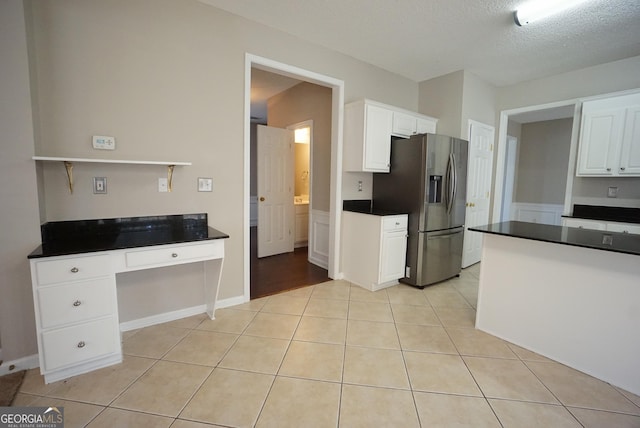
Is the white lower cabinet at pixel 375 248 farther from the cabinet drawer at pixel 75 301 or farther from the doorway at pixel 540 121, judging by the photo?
the cabinet drawer at pixel 75 301

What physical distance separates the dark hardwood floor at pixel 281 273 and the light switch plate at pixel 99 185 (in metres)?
1.66

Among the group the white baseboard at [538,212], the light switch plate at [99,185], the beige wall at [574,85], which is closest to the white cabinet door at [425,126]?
the beige wall at [574,85]

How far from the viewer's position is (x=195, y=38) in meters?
2.40

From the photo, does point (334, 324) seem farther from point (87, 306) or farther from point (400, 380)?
point (87, 306)

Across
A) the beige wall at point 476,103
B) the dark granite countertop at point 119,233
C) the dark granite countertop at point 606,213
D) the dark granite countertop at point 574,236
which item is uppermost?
the beige wall at point 476,103

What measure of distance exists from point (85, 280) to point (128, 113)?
4.18 feet

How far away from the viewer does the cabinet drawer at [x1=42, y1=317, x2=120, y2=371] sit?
5.48ft

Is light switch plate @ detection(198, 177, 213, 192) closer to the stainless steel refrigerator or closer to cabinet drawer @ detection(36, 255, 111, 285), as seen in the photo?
cabinet drawer @ detection(36, 255, 111, 285)

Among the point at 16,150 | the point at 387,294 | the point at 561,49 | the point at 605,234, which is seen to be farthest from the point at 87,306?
the point at 561,49

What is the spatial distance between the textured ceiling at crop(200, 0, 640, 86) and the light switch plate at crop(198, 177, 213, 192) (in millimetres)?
1521

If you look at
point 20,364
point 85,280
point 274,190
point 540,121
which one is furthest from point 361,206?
point 540,121

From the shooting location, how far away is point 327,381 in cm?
176

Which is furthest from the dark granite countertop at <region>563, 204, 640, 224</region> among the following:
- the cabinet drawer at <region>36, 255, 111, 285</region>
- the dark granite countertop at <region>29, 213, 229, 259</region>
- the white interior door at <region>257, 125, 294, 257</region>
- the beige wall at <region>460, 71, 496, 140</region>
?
the cabinet drawer at <region>36, 255, 111, 285</region>

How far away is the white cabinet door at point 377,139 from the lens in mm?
3225
